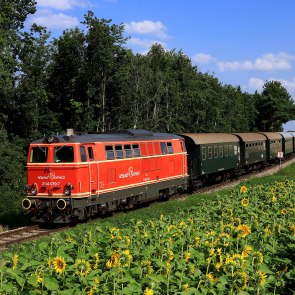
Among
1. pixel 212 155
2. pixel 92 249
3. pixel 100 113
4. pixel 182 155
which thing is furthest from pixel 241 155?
pixel 92 249

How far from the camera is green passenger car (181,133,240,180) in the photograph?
30.1m

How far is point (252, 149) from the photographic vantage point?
41.6 m

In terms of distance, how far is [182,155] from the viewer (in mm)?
27609

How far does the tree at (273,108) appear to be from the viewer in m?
115

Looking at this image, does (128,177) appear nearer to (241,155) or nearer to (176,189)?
(176,189)

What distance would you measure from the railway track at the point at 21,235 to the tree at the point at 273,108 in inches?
4008

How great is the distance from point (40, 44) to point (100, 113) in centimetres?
913

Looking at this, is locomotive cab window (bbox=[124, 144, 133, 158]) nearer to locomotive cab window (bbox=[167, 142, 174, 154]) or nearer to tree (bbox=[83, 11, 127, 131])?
locomotive cab window (bbox=[167, 142, 174, 154])

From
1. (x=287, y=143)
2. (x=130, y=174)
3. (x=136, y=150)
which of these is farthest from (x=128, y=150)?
(x=287, y=143)

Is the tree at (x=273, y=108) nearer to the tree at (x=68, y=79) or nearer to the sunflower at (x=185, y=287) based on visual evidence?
the tree at (x=68, y=79)

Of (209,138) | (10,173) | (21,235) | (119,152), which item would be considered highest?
(209,138)

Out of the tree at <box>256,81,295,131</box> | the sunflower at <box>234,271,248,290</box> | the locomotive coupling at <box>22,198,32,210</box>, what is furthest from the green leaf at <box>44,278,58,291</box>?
the tree at <box>256,81,295,131</box>

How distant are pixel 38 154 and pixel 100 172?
8.44 feet

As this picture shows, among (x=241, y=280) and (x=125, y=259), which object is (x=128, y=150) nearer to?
(x=125, y=259)
